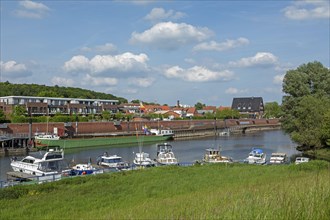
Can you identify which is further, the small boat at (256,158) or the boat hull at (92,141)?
the boat hull at (92,141)

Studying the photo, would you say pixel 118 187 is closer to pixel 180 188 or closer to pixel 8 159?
pixel 180 188

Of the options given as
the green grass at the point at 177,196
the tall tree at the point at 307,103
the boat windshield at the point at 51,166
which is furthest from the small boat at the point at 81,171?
the tall tree at the point at 307,103

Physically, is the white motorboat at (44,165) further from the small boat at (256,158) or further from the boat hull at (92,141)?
the boat hull at (92,141)

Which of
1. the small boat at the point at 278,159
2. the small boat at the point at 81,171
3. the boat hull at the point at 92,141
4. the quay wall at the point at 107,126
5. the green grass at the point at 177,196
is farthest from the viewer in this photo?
the quay wall at the point at 107,126

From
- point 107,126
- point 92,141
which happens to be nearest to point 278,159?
point 92,141

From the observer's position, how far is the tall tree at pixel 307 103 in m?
56.1

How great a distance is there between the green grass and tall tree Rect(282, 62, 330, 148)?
85.5 feet

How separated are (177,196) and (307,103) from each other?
1734 inches

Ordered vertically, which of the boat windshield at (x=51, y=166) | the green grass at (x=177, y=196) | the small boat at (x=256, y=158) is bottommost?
the small boat at (x=256, y=158)

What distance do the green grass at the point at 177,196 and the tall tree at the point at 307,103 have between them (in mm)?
26074

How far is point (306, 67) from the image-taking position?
65.2m

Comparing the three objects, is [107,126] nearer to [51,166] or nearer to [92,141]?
[92,141]

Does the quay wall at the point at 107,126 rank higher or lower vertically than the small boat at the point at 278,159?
higher

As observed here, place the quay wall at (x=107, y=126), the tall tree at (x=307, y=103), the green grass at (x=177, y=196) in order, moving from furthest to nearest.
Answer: the quay wall at (x=107, y=126) → the tall tree at (x=307, y=103) → the green grass at (x=177, y=196)
